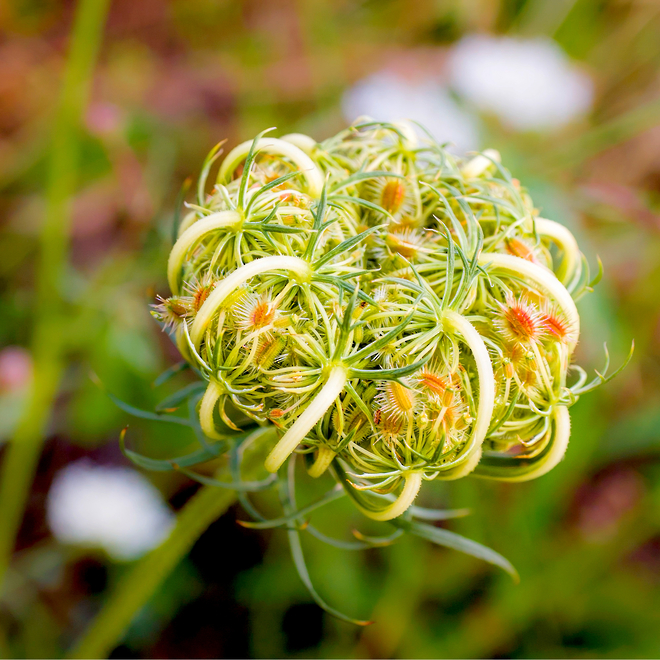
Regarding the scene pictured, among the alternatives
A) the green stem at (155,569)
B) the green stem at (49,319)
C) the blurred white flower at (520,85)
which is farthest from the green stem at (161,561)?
the blurred white flower at (520,85)

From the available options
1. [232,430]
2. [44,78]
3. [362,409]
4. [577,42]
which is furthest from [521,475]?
[577,42]

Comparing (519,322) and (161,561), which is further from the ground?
(519,322)

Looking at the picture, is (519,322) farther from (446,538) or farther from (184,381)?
(184,381)

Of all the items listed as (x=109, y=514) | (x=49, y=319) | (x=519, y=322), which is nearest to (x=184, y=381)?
(x=109, y=514)

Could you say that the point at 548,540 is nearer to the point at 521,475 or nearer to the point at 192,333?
the point at 521,475

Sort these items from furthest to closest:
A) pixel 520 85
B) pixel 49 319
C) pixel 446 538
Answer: pixel 520 85 → pixel 49 319 → pixel 446 538

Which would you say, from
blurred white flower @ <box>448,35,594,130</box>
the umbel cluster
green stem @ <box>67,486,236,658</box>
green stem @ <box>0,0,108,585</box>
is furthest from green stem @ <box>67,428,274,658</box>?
blurred white flower @ <box>448,35,594,130</box>
